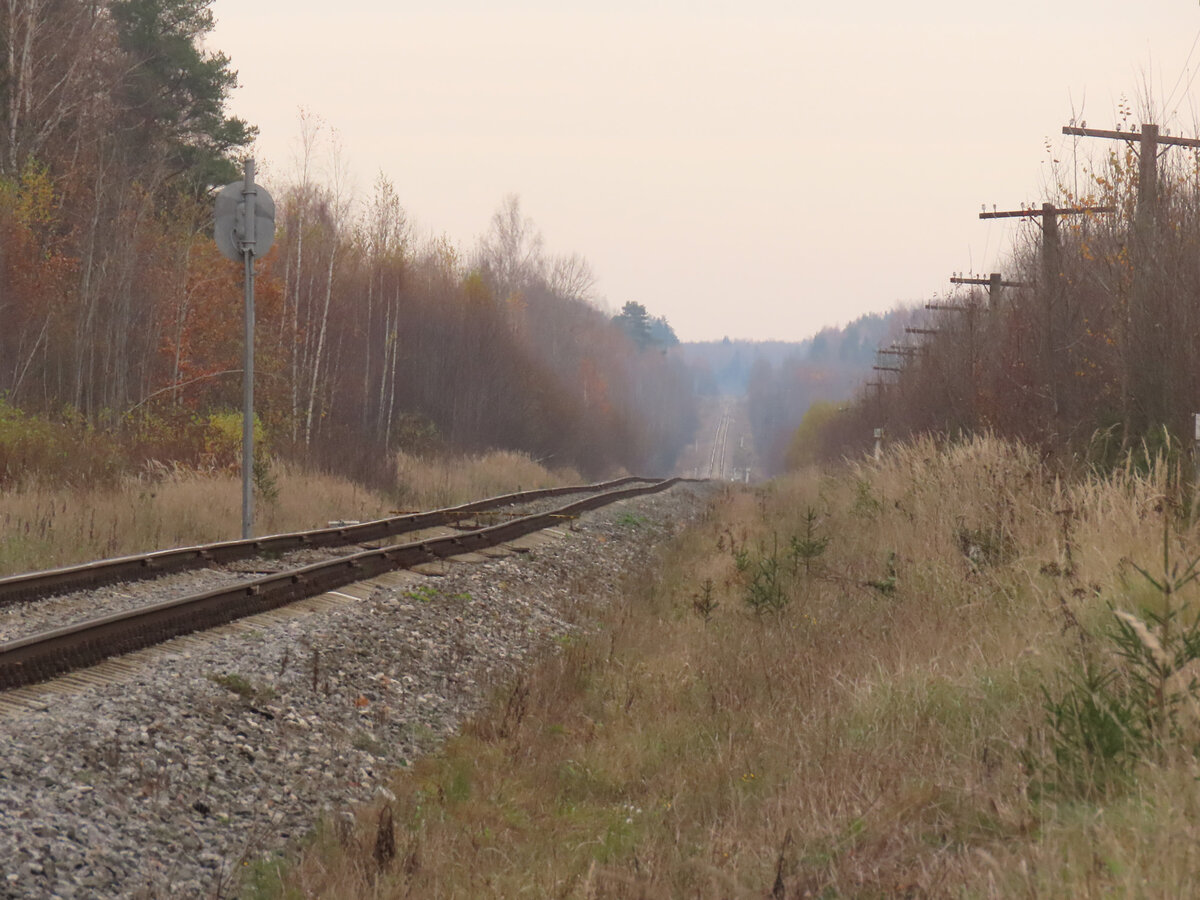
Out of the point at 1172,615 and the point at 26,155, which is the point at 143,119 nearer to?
the point at 26,155

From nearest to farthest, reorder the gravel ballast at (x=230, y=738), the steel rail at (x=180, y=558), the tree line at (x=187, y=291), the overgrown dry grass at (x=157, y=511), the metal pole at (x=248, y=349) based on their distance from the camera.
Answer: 1. the gravel ballast at (x=230, y=738)
2. the steel rail at (x=180, y=558)
3. the overgrown dry grass at (x=157, y=511)
4. the metal pole at (x=248, y=349)
5. the tree line at (x=187, y=291)

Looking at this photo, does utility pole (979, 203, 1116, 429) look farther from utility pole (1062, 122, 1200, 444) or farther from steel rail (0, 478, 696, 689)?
steel rail (0, 478, 696, 689)

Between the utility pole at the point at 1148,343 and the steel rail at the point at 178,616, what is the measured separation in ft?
30.5

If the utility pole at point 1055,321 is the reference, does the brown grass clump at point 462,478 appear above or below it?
below

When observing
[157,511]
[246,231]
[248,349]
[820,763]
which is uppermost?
[246,231]

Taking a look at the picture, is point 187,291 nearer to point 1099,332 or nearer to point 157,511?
point 157,511

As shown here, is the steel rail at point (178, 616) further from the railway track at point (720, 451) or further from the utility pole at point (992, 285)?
the railway track at point (720, 451)

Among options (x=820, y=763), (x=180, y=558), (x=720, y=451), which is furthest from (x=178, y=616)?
(x=720, y=451)

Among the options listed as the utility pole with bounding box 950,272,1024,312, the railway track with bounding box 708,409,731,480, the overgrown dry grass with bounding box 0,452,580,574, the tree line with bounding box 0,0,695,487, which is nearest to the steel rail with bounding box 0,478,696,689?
the overgrown dry grass with bounding box 0,452,580,574

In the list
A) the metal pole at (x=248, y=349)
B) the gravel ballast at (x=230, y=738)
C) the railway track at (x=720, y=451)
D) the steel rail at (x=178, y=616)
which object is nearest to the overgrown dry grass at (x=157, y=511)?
the metal pole at (x=248, y=349)

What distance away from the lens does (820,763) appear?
5293 mm

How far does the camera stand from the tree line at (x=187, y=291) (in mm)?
24188

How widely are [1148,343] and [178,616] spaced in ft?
41.3

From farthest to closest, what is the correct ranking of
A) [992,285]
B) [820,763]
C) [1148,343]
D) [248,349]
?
1. [992,285]
2. [1148,343]
3. [248,349]
4. [820,763]
